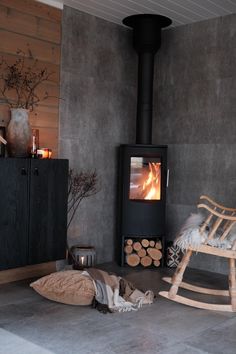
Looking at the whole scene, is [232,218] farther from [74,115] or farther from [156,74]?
[156,74]

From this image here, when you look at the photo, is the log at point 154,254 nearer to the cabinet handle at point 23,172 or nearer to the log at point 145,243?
the log at point 145,243

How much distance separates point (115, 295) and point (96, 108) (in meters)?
2.00

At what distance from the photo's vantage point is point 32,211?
352cm

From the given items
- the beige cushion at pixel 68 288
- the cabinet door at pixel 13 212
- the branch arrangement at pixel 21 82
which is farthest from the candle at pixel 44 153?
the beige cushion at pixel 68 288

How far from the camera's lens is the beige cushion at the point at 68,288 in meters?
3.10

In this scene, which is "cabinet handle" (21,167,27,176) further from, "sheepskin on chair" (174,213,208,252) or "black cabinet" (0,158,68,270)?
"sheepskin on chair" (174,213,208,252)

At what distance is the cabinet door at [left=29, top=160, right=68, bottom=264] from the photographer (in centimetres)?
354

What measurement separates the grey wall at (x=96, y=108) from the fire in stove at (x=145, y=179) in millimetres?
309

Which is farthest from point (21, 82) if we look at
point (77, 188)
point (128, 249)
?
point (128, 249)

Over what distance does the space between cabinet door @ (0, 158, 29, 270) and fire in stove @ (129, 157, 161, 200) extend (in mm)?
1272

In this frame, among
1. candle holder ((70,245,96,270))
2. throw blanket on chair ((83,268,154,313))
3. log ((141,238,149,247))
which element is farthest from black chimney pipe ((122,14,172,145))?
throw blanket on chair ((83,268,154,313))

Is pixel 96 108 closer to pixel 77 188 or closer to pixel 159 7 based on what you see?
pixel 77 188

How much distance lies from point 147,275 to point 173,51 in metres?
2.27

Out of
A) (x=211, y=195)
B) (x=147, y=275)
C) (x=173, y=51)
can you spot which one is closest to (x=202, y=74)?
(x=173, y=51)
